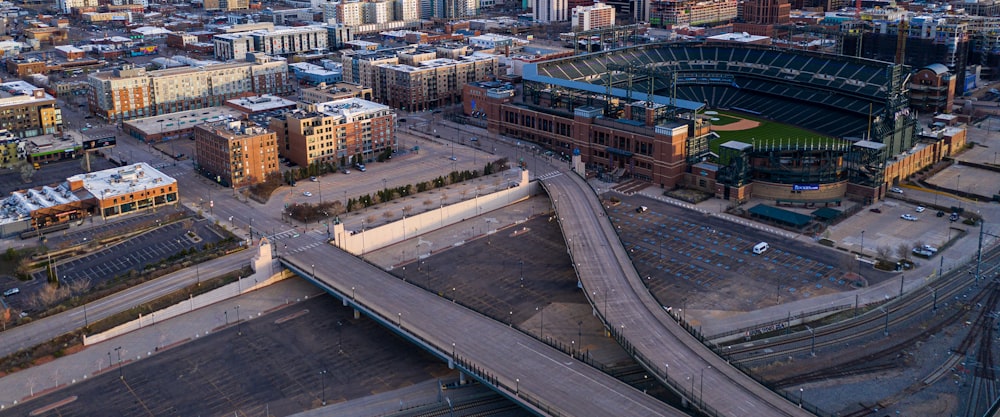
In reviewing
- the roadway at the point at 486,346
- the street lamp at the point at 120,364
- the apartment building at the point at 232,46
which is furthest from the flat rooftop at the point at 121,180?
the apartment building at the point at 232,46

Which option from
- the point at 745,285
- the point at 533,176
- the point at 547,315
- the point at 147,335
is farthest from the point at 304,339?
the point at 533,176

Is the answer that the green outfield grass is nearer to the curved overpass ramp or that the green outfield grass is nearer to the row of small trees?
the row of small trees

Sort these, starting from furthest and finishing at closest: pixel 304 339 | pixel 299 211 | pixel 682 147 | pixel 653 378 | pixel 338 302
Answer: pixel 682 147, pixel 299 211, pixel 338 302, pixel 304 339, pixel 653 378

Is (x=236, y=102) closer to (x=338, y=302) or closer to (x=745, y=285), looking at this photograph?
A: (x=338, y=302)

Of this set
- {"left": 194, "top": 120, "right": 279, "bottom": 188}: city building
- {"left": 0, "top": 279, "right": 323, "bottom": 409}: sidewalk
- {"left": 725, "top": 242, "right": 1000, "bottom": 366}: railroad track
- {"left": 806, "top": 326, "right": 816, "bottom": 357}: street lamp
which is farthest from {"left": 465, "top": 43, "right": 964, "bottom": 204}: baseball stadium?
{"left": 0, "top": 279, "right": 323, "bottom": 409}: sidewalk

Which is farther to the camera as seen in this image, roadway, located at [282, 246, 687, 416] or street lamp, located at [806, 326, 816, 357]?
street lamp, located at [806, 326, 816, 357]

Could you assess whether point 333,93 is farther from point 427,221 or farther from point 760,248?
point 760,248
